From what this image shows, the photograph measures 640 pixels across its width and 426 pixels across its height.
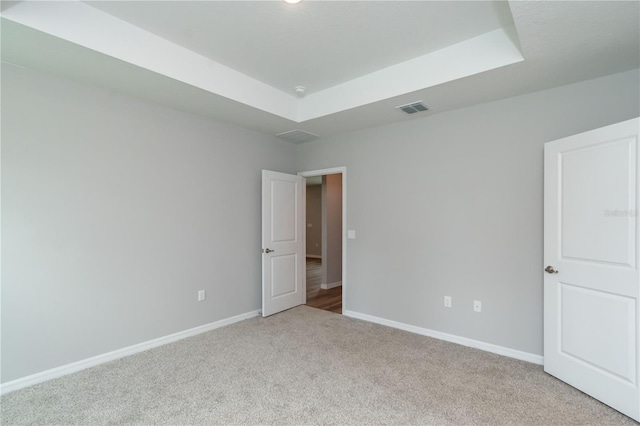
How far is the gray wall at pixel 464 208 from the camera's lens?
2906 mm

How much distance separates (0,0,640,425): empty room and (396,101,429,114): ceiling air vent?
6cm

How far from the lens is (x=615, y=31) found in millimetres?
2031

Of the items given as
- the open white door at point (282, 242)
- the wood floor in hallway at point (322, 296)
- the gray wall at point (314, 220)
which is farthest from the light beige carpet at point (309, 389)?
the gray wall at point (314, 220)

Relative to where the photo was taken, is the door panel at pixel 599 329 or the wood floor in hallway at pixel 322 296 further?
the wood floor in hallway at pixel 322 296

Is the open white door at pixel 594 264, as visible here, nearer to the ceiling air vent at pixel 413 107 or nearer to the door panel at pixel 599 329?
the door panel at pixel 599 329

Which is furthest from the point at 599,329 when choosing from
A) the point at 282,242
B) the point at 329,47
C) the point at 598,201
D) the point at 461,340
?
the point at 282,242

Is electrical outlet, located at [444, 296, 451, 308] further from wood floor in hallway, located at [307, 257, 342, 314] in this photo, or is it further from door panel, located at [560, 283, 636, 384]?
wood floor in hallway, located at [307, 257, 342, 314]

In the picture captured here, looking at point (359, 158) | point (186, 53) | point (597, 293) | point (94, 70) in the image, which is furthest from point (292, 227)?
point (597, 293)

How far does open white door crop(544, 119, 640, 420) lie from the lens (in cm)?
213

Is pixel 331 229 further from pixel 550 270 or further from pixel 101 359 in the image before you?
pixel 101 359

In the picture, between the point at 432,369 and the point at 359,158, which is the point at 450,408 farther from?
the point at 359,158

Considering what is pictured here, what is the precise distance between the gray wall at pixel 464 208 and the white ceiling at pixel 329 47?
24cm

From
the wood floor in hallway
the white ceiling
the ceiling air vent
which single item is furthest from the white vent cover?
the wood floor in hallway

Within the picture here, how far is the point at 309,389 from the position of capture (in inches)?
96.0
